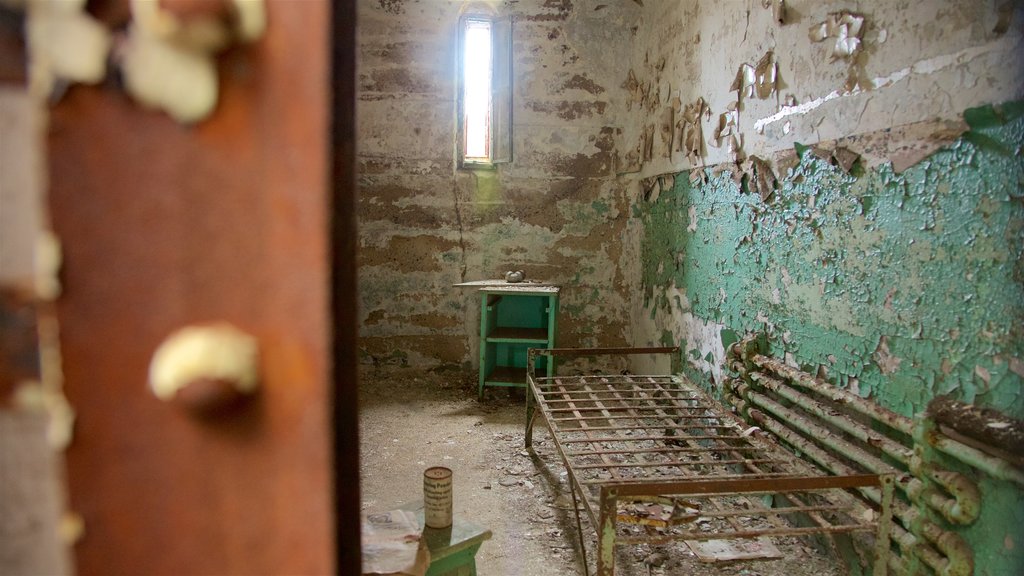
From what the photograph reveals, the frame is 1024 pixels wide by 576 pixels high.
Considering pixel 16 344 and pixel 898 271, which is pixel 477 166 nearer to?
pixel 898 271

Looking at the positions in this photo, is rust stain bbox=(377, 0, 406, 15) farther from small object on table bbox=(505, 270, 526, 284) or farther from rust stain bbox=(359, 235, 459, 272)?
small object on table bbox=(505, 270, 526, 284)

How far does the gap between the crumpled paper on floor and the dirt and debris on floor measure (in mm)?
345

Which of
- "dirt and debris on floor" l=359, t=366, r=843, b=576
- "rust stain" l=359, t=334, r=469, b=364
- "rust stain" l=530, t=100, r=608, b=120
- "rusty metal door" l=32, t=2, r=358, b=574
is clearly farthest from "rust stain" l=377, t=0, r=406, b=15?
"rusty metal door" l=32, t=2, r=358, b=574

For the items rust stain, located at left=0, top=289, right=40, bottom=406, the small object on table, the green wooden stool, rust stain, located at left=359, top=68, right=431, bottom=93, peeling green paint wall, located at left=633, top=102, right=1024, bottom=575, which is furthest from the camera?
rust stain, located at left=359, top=68, right=431, bottom=93

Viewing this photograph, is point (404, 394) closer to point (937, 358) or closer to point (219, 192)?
point (937, 358)

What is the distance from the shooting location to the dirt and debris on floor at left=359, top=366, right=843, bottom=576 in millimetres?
2137

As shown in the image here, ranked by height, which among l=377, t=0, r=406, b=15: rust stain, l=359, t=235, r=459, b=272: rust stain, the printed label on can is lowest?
the printed label on can

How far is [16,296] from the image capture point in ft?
0.93

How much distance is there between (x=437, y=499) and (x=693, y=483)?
74 cm

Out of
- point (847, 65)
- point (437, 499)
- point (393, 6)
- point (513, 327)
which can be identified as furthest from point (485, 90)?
point (437, 499)

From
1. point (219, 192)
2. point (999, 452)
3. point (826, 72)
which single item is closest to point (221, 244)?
point (219, 192)

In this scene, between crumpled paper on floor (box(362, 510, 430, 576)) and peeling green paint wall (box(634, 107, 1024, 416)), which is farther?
Result: peeling green paint wall (box(634, 107, 1024, 416))

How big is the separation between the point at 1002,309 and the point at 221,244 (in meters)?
1.84

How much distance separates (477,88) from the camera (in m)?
4.67
